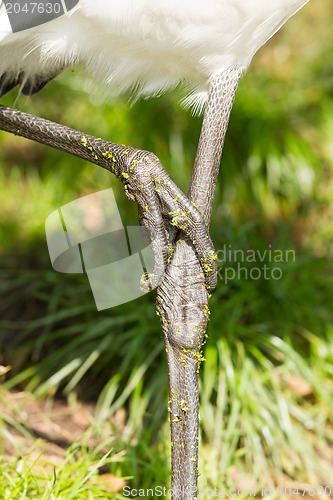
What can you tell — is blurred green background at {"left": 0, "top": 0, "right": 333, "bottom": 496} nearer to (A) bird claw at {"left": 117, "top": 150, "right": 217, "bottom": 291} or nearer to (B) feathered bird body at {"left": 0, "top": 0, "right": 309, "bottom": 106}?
(B) feathered bird body at {"left": 0, "top": 0, "right": 309, "bottom": 106}

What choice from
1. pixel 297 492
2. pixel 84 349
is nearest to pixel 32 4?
pixel 84 349

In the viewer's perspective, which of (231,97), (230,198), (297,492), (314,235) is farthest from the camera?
(230,198)

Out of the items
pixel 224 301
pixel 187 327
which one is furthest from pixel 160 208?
pixel 224 301

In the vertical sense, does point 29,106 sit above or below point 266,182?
above

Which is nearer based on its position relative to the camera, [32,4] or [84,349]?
[32,4]

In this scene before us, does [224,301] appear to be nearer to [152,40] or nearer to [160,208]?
[160,208]

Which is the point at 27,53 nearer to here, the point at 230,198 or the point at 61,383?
the point at 61,383

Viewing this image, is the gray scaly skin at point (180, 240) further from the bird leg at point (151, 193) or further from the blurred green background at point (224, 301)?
the blurred green background at point (224, 301)
